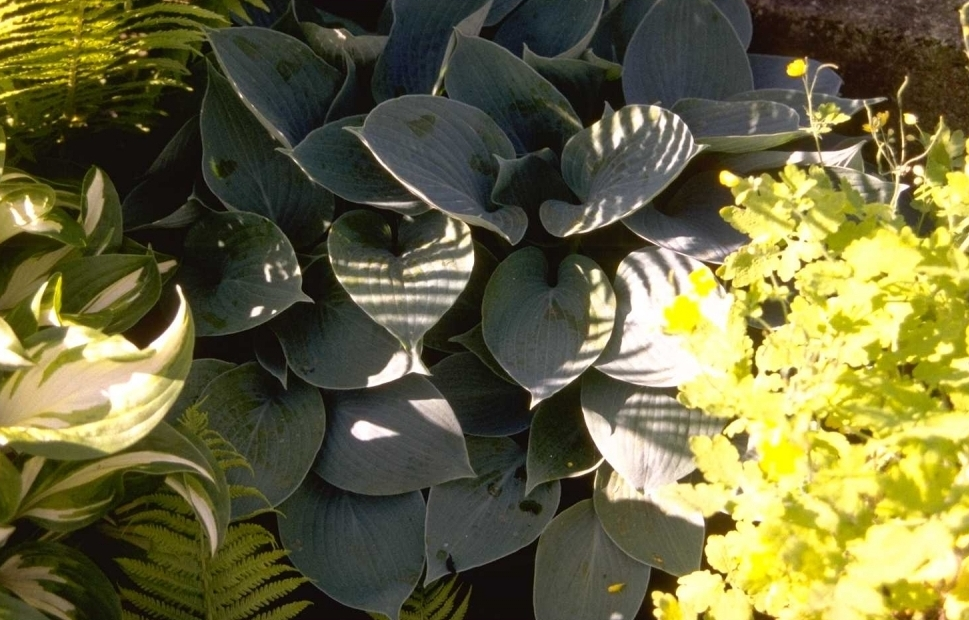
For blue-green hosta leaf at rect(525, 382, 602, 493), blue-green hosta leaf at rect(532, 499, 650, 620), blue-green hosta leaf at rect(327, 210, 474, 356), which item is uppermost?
blue-green hosta leaf at rect(327, 210, 474, 356)

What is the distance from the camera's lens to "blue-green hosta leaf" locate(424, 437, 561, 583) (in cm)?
133

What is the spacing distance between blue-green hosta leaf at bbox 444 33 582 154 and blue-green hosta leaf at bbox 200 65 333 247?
0.93 ft

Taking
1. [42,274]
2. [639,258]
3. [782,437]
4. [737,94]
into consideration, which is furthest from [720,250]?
[42,274]

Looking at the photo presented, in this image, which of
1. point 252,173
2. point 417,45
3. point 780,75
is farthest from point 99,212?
point 780,75

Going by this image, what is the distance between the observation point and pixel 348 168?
4.61 ft

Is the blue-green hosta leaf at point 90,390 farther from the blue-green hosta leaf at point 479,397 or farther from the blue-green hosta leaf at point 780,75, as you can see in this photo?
the blue-green hosta leaf at point 780,75

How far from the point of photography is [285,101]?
1.44m

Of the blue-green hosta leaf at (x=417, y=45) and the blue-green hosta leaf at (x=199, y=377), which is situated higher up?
the blue-green hosta leaf at (x=417, y=45)

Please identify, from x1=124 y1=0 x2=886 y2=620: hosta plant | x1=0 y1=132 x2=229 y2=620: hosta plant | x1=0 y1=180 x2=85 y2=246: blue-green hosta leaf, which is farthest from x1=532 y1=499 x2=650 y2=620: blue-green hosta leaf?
x1=0 y1=180 x2=85 y2=246: blue-green hosta leaf

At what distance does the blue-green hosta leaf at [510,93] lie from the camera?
4.73 ft

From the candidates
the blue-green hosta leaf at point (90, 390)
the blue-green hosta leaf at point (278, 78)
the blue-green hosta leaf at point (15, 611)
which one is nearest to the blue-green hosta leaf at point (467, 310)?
the blue-green hosta leaf at point (278, 78)

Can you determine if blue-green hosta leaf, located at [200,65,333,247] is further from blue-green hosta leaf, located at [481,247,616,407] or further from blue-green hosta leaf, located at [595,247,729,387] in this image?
blue-green hosta leaf, located at [595,247,729,387]

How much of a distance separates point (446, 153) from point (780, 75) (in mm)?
697

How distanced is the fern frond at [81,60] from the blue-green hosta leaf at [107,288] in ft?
0.81
